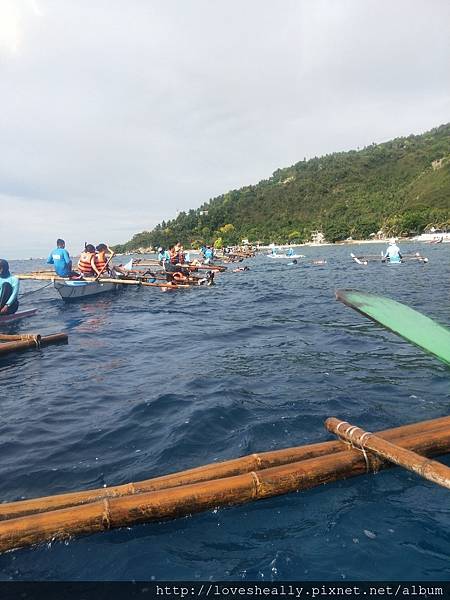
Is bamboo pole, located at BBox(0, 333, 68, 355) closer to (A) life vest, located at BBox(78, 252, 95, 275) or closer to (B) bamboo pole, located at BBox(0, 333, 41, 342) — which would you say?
(B) bamboo pole, located at BBox(0, 333, 41, 342)

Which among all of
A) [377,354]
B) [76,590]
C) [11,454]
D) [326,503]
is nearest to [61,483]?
[11,454]

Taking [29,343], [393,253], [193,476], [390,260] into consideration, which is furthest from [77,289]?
[390,260]

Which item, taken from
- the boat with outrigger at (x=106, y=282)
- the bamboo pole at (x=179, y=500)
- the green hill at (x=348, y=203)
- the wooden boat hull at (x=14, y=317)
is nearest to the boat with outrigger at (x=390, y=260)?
the boat with outrigger at (x=106, y=282)

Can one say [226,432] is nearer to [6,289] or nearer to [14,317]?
[6,289]

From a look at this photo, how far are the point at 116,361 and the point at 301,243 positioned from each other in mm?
117012

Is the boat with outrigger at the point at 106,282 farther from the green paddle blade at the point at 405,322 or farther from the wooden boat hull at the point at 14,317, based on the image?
the green paddle blade at the point at 405,322

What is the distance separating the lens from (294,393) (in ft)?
21.3

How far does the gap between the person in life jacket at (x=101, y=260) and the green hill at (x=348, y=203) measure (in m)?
86.7

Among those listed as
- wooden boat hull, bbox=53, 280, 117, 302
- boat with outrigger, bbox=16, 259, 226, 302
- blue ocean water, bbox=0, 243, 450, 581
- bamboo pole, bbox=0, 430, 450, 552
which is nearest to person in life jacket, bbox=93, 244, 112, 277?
boat with outrigger, bbox=16, 259, 226, 302

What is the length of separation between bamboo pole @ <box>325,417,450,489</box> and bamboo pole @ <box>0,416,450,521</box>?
169 millimetres

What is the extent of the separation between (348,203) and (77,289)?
12810 centimetres

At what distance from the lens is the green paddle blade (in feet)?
19.5

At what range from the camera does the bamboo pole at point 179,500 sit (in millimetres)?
2986

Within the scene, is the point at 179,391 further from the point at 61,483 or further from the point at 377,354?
the point at 377,354
